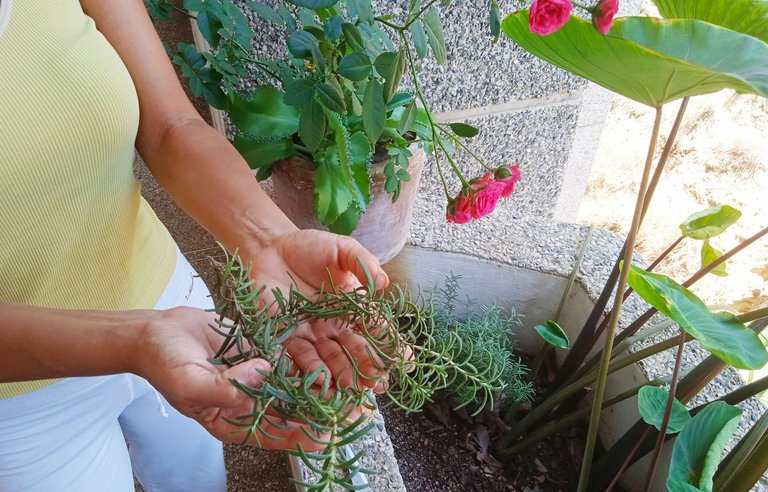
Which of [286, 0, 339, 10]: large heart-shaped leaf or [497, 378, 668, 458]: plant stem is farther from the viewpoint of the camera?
A: [497, 378, 668, 458]: plant stem

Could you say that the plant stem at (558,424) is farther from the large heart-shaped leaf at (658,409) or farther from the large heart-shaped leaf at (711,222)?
the large heart-shaped leaf at (711,222)

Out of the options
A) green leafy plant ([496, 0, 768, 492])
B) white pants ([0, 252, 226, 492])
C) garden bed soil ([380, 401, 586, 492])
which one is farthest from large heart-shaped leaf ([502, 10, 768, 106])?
garden bed soil ([380, 401, 586, 492])

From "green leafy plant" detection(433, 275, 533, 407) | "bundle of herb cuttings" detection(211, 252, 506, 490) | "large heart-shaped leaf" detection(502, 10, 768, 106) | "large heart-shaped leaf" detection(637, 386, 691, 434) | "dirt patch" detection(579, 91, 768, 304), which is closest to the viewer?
"bundle of herb cuttings" detection(211, 252, 506, 490)

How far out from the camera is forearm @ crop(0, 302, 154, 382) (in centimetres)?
56

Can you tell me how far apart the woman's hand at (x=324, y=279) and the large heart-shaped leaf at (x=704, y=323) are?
0.33 metres

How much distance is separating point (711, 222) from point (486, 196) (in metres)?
0.34

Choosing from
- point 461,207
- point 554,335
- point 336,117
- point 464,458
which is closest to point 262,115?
point 336,117

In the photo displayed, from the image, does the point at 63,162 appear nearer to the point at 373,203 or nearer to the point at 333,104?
the point at 333,104

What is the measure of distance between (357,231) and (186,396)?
660 millimetres

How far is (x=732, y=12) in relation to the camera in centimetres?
68

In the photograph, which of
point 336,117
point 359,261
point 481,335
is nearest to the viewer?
point 359,261

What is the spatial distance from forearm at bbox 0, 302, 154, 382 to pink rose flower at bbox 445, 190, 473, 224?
0.49m

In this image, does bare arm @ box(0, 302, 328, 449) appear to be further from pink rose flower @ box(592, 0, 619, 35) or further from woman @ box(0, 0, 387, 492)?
pink rose flower @ box(592, 0, 619, 35)

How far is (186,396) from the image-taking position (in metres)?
0.48
